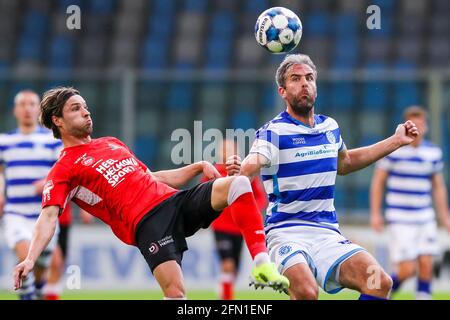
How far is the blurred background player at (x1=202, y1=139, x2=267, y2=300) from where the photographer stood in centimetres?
1156

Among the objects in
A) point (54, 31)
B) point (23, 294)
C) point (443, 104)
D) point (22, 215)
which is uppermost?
point (54, 31)

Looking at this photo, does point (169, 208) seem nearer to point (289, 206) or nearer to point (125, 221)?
point (125, 221)

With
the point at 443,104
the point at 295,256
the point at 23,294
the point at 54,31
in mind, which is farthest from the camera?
the point at 54,31

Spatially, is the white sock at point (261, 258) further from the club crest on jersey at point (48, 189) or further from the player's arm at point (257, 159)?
the club crest on jersey at point (48, 189)

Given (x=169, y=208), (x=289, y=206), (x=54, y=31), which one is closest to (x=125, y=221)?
(x=169, y=208)

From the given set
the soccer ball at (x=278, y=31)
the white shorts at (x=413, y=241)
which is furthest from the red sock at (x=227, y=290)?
the soccer ball at (x=278, y=31)

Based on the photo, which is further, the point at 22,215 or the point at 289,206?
the point at 22,215

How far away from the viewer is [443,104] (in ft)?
44.1

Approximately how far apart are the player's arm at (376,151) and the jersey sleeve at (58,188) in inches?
73.6

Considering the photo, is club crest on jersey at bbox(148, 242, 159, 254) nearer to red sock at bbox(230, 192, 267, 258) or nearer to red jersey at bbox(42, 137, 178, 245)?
red jersey at bbox(42, 137, 178, 245)

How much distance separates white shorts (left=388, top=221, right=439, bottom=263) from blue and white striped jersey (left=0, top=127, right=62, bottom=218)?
371 cm

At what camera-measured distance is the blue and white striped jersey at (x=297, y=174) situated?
22.3 feet

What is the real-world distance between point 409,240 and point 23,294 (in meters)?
4.08

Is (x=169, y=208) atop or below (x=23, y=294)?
atop
